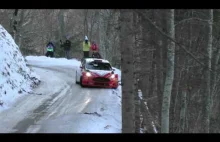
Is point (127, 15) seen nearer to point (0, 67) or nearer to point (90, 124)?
point (90, 124)

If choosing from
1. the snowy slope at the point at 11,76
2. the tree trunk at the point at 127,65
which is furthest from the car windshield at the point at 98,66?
the tree trunk at the point at 127,65

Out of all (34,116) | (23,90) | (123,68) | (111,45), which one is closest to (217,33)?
(23,90)

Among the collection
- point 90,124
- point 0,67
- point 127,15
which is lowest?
point 90,124

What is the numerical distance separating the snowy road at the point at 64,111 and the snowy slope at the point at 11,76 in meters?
0.41

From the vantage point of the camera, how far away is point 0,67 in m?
17.3

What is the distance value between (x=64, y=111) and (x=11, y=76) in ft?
14.9

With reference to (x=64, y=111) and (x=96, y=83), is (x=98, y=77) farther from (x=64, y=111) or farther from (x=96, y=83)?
(x=64, y=111)

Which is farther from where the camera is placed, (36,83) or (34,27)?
(34,27)

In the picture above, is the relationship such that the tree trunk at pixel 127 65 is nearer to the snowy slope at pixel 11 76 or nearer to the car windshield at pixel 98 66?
the snowy slope at pixel 11 76

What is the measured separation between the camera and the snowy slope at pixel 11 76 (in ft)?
51.8

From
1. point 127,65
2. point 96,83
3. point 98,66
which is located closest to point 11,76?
point 96,83

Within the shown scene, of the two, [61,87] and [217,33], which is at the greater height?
[217,33]

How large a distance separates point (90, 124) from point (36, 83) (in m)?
7.97

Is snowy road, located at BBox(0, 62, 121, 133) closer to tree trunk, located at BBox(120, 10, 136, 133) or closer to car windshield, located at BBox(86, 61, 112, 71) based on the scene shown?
car windshield, located at BBox(86, 61, 112, 71)
